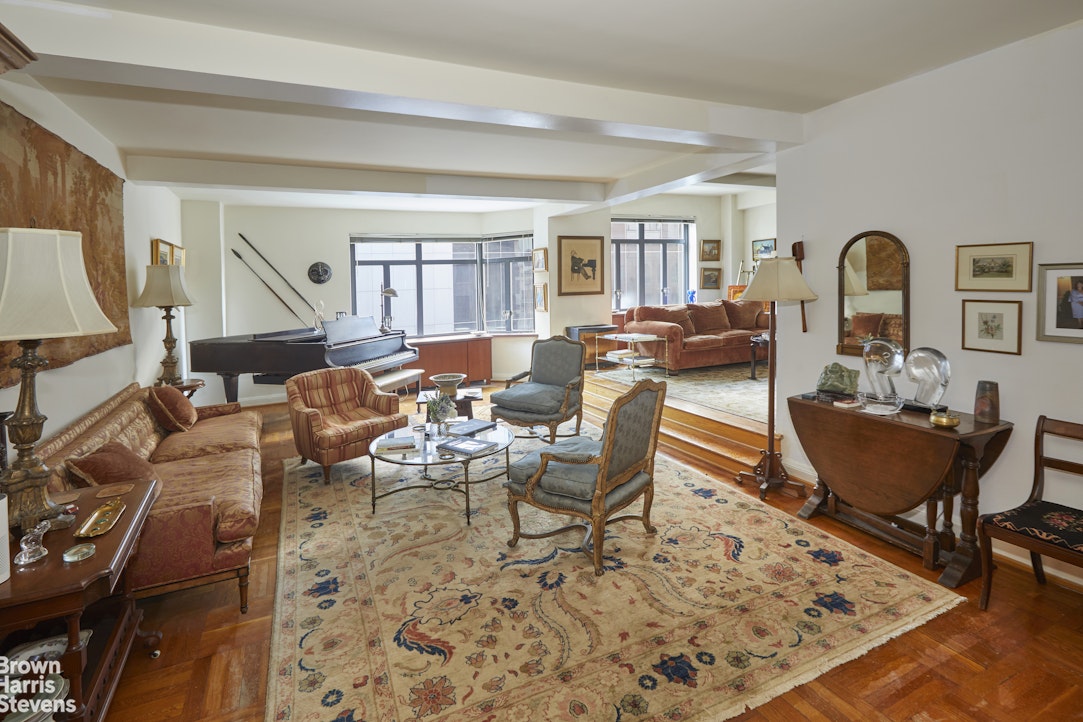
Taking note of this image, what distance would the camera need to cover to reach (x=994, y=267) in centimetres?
286

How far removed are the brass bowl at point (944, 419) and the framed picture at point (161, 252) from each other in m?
5.81

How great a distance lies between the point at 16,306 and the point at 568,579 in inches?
91.7

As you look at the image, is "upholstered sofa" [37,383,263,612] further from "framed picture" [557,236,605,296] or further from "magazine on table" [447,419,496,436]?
"framed picture" [557,236,605,296]

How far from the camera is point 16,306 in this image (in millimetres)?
1593

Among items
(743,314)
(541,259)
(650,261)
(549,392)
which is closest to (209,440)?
(549,392)

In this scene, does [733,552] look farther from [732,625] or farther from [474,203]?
[474,203]

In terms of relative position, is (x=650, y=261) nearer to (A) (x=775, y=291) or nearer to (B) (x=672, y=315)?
(B) (x=672, y=315)

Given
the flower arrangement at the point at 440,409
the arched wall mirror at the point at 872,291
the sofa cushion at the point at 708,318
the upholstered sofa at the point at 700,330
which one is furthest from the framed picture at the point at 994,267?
the sofa cushion at the point at 708,318

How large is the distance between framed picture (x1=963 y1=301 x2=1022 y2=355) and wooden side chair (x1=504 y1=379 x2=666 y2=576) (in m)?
1.62

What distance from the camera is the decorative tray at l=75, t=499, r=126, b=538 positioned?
175 cm

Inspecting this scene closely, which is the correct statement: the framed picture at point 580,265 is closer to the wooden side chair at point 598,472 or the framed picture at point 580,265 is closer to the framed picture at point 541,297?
the framed picture at point 541,297

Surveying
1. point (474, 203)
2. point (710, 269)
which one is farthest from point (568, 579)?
point (710, 269)

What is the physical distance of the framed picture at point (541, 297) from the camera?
778 cm

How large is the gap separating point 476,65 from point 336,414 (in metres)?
3.01
